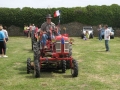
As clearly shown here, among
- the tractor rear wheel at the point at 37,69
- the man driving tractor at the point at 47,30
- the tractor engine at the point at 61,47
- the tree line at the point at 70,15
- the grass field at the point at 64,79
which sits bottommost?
the grass field at the point at 64,79

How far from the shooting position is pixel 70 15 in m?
43.4

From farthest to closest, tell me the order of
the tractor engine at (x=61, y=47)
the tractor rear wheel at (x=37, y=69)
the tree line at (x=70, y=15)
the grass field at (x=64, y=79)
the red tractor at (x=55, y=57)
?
the tree line at (x=70, y=15), the tractor engine at (x=61, y=47), the red tractor at (x=55, y=57), the tractor rear wheel at (x=37, y=69), the grass field at (x=64, y=79)

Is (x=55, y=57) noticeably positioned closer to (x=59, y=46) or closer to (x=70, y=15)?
(x=59, y=46)

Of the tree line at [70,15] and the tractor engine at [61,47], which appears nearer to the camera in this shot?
the tractor engine at [61,47]

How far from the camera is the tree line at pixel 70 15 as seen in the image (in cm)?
4297

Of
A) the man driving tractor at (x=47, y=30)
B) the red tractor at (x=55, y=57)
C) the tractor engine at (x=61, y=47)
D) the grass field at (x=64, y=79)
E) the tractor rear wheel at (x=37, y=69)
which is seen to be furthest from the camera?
the man driving tractor at (x=47, y=30)

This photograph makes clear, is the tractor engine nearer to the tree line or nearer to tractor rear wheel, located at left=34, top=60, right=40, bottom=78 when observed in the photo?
tractor rear wheel, located at left=34, top=60, right=40, bottom=78

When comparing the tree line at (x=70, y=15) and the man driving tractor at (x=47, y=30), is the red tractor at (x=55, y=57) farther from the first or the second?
the tree line at (x=70, y=15)

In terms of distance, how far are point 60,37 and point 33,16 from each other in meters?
33.1

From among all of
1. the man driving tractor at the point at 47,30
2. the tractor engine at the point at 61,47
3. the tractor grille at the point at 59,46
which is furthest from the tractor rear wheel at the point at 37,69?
the man driving tractor at the point at 47,30

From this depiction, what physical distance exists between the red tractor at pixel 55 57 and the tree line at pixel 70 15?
3188 cm

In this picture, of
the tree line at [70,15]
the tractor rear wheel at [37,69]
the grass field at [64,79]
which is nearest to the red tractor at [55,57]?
the tractor rear wheel at [37,69]

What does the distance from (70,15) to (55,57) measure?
109 feet

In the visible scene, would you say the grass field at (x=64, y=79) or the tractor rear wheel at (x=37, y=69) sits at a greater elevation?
the tractor rear wheel at (x=37, y=69)
